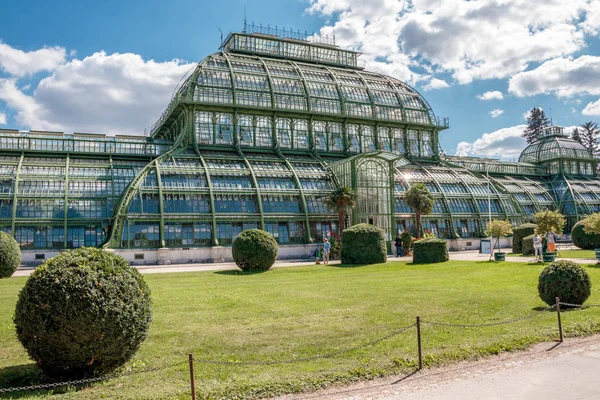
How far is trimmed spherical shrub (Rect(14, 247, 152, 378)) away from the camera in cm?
988

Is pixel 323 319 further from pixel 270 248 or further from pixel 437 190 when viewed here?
pixel 437 190

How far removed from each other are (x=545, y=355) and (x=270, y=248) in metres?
22.2

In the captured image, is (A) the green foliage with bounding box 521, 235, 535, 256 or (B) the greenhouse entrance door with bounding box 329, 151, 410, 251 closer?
(A) the green foliage with bounding box 521, 235, 535, 256

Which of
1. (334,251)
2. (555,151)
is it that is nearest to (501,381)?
(334,251)

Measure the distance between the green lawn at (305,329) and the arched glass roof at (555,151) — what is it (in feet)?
193

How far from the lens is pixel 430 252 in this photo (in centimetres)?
3622

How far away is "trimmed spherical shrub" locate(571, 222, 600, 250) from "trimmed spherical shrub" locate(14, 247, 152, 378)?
150 ft

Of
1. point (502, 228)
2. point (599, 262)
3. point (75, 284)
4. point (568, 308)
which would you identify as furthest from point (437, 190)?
point (75, 284)

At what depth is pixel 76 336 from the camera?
9.90m

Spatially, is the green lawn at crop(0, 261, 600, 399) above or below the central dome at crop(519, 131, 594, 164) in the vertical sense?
Result: below

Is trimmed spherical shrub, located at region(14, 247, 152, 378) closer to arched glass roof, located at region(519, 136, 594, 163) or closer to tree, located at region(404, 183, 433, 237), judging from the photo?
tree, located at region(404, 183, 433, 237)

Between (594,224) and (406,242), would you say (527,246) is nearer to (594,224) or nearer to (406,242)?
(594,224)

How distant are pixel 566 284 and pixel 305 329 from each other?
9036 millimetres

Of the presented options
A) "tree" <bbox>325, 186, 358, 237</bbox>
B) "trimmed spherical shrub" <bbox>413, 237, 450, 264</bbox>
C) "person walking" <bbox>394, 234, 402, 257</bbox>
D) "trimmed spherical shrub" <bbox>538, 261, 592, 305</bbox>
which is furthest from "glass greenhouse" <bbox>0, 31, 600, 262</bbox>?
"trimmed spherical shrub" <bbox>538, 261, 592, 305</bbox>
